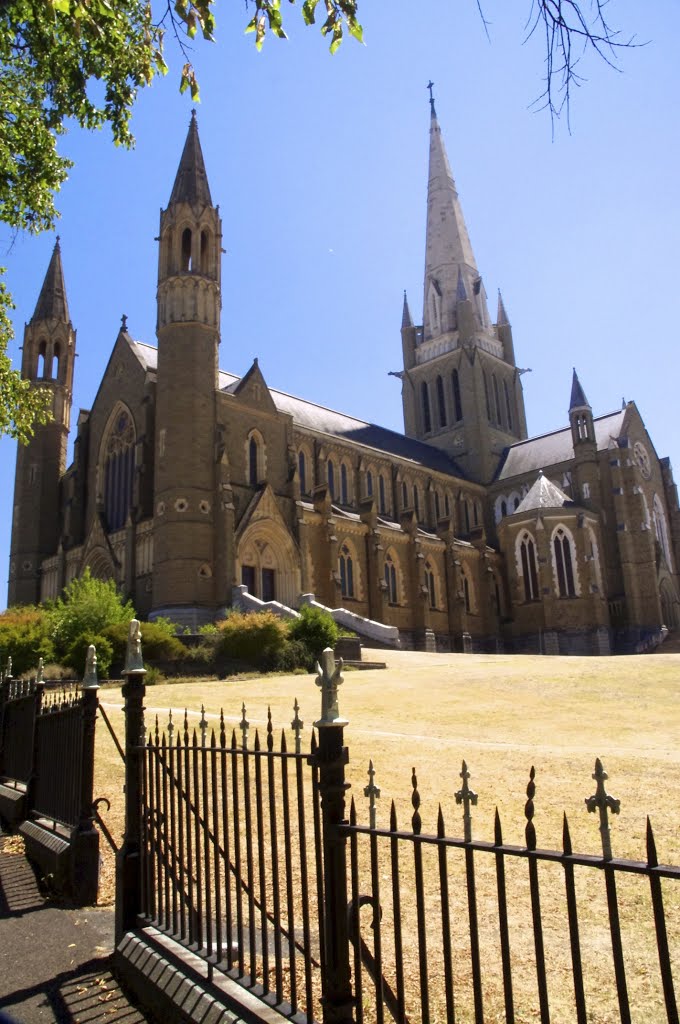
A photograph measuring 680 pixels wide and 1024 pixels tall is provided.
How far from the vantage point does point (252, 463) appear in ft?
124

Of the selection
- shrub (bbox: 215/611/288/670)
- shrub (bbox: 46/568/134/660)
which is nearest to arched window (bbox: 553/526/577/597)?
shrub (bbox: 215/611/288/670)

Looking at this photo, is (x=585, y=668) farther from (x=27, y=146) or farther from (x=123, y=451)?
(x=123, y=451)

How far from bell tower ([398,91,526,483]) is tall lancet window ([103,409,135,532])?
92.0 ft

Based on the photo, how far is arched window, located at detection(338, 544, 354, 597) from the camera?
40188mm

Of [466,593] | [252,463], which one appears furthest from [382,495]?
[252,463]

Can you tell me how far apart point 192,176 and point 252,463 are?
45.7 ft

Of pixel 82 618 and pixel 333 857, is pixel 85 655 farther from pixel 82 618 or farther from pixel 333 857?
pixel 333 857

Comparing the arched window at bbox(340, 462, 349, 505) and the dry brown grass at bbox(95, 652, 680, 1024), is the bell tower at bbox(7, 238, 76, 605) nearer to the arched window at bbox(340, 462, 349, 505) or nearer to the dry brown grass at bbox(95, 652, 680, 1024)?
the arched window at bbox(340, 462, 349, 505)

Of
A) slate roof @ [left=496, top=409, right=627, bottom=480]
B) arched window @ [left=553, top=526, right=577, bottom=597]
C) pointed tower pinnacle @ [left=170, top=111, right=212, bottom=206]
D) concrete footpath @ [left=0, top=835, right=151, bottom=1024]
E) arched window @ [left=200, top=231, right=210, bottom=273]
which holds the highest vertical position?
pointed tower pinnacle @ [left=170, top=111, right=212, bottom=206]

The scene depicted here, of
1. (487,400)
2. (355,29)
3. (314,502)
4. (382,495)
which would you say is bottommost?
(355,29)

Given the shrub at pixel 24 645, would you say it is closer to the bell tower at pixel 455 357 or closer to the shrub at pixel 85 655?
the shrub at pixel 85 655

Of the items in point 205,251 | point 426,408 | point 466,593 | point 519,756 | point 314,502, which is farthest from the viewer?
point 426,408

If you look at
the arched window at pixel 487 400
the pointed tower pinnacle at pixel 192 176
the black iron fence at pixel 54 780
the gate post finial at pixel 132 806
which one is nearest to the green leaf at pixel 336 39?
the gate post finial at pixel 132 806

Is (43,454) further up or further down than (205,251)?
further down
